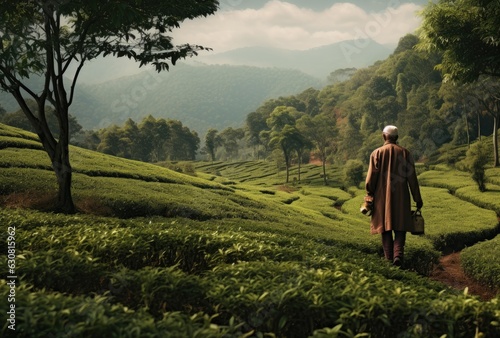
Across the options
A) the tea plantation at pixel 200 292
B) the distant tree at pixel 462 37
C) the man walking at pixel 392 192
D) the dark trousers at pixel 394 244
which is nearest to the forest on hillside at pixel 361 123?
the distant tree at pixel 462 37

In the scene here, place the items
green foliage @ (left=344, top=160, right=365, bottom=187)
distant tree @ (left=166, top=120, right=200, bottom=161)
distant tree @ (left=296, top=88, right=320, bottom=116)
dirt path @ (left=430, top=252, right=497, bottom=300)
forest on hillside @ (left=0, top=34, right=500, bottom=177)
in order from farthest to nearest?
distant tree @ (left=296, top=88, right=320, bottom=116)
distant tree @ (left=166, top=120, right=200, bottom=161)
forest on hillside @ (left=0, top=34, right=500, bottom=177)
green foliage @ (left=344, top=160, right=365, bottom=187)
dirt path @ (left=430, top=252, right=497, bottom=300)

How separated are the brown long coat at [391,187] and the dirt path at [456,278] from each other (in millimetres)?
5553

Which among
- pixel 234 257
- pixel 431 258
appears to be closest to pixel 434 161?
pixel 431 258

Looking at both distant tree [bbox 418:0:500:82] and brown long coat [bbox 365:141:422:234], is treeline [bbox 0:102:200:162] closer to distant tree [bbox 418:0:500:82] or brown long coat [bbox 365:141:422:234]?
distant tree [bbox 418:0:500:82]

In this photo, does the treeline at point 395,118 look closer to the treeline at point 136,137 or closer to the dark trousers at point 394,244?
the treeline at point 136,137

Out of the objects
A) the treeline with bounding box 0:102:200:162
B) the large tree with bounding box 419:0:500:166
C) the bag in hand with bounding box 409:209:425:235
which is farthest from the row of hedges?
the treeline with bounding box 0:102:200:162

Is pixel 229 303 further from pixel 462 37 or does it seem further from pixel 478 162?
pixel 478 162

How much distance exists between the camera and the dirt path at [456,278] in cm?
1220

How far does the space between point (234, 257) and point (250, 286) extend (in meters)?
1.91

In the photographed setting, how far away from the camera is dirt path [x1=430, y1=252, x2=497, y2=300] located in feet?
40.0

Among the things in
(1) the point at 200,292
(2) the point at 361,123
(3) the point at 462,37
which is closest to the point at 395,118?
(2) the point at 361,123

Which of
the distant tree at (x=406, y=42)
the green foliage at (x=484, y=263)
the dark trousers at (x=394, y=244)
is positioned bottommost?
the green foliage at (x=484, y=263)

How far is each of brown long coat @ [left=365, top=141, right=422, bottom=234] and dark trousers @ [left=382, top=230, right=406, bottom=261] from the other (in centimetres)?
20

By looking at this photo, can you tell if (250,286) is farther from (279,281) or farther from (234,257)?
(234,257)
